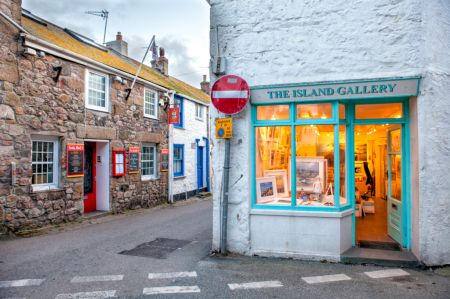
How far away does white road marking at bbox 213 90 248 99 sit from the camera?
19.6 feet

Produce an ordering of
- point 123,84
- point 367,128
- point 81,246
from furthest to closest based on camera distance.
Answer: point 123,84 → point 367,128 → point 81,246

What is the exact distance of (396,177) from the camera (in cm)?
654

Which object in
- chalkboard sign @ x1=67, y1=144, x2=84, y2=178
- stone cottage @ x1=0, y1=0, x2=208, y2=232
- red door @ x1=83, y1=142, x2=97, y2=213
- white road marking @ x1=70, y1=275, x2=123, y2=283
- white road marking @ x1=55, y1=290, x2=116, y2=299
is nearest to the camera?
white road marking @ x1=55, y1=290, x2=116, y2=299

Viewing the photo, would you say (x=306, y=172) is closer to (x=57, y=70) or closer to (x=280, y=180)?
(x=280, y=180)

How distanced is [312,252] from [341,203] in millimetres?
1055

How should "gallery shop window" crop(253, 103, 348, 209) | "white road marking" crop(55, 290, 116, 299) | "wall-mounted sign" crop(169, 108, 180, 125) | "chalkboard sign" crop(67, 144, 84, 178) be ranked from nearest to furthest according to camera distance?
1. "white road marking" crop(55, 290, 116, 299)
2. "gallery shop window" crop(253, 103, 348, 209)
3. "chalkboard sign" crop(67, 144, 84, 178)
4. "wall-mounted sign" crop(169, 108, 180, 125)

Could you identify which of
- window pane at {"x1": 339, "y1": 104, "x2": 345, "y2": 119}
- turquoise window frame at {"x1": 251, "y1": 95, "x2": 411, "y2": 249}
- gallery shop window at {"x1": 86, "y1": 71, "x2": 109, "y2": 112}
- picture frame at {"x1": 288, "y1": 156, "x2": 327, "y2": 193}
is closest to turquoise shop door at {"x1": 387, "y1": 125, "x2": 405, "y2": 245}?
turquoise window frame at {"x1": 251, "y1": 95, "x2": 411, "y2": 249}

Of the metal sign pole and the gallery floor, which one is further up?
the metal sign pole

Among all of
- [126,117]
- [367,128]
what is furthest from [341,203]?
[126,117]

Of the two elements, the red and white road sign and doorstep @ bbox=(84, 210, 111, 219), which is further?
doorstep @ bbox=(84, 210, 111, 219)

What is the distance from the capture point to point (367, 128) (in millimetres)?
9531

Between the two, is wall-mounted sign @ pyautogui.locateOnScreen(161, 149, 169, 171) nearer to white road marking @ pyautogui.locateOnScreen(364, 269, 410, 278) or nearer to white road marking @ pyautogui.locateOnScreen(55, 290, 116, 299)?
white road marking @ pyautogui.locateOnScreen(55, 290, 116, 299)

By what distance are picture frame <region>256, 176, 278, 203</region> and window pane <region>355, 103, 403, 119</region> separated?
2.21 m

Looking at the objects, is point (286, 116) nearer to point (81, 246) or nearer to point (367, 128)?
point (367, 128)
